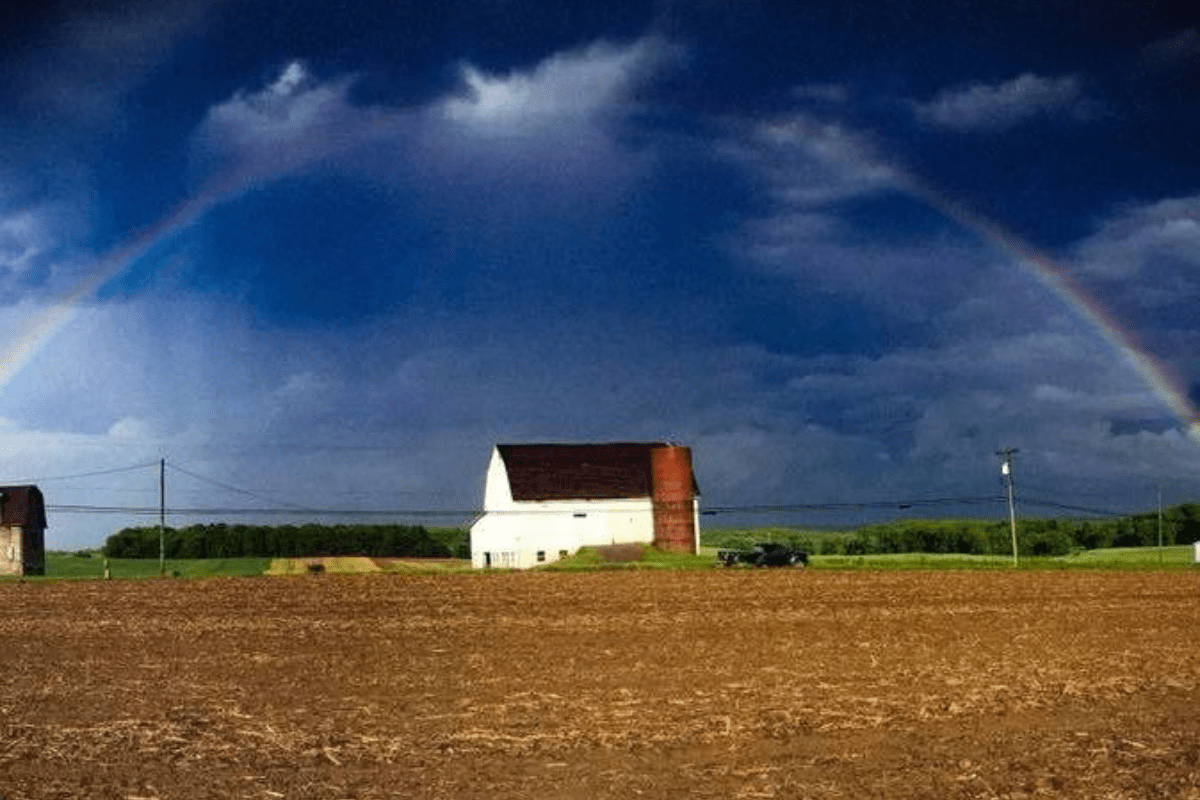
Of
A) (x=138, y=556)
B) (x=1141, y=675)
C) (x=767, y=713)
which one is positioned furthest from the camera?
(x=138, y=556)

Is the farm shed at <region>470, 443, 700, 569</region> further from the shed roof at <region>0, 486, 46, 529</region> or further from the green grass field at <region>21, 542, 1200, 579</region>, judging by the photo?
the shed roof at <region>0, 486, 46, 529</region>

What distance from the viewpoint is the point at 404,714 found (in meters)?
20.0

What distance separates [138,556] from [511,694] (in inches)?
5001

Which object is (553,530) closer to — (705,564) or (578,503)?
(578,503)

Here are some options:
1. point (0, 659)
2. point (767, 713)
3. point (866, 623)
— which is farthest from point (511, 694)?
point (866, 623)

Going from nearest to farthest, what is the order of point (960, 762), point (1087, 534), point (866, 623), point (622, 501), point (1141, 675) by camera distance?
point (960, 762)
point (1141, 675)
point (866, 623)
point (622, 501)
point (1087, 534)

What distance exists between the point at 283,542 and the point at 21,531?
33.9 m

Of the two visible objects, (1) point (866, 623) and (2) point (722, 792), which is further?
(1) point (866, 623)

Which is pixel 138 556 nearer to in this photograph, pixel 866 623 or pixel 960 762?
pixel 866 623

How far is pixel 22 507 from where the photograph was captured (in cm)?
10538

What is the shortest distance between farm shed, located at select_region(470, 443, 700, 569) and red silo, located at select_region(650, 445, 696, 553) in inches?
2.7

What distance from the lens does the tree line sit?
13450cm

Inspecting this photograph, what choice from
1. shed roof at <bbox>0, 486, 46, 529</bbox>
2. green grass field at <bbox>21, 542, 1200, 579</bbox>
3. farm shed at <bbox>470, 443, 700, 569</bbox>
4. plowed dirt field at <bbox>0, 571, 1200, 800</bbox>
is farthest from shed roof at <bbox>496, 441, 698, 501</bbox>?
plowed dirt field at <bbox>0, 571, 1200, 800</bbox>

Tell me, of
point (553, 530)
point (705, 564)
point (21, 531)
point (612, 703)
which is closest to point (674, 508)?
point (553, 530)
